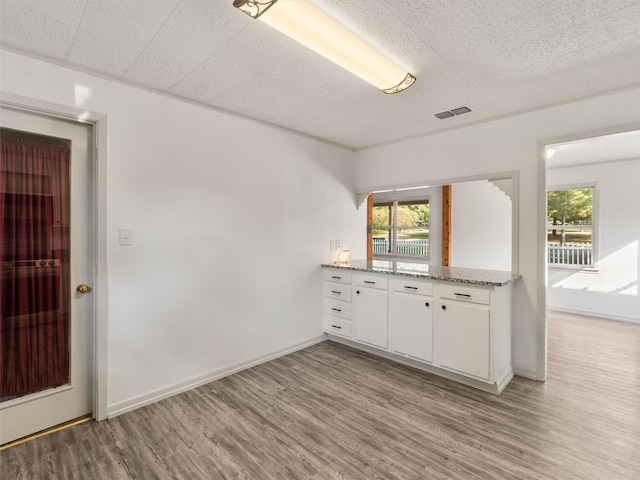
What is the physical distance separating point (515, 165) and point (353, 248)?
2.15 metres

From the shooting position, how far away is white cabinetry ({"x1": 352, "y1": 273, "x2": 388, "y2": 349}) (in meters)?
3.37

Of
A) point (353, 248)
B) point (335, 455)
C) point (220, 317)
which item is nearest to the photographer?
point (335, 455)

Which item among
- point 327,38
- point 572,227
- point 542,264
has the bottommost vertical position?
point 542,264

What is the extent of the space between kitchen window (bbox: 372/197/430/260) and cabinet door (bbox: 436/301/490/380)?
3.51 metres

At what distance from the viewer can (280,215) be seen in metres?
3.46

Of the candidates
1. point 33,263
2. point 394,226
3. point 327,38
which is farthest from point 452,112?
point 394,226

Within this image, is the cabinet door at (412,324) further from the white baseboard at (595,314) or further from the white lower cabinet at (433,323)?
the white baseboard at (595,314)

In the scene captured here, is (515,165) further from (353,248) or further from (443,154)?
(353,248)

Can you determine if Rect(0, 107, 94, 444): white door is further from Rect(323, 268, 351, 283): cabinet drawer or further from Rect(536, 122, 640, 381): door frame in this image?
Rect(536, 122, 640, 381): door frame

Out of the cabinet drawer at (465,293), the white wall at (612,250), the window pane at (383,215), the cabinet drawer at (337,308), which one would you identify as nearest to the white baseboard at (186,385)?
the cabinet drawer at (337,308)

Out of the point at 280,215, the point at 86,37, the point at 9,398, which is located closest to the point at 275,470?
the point at 9,398

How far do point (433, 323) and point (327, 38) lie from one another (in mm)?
2498

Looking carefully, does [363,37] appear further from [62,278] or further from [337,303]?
[337,303]

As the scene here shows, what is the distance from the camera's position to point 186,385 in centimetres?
273
